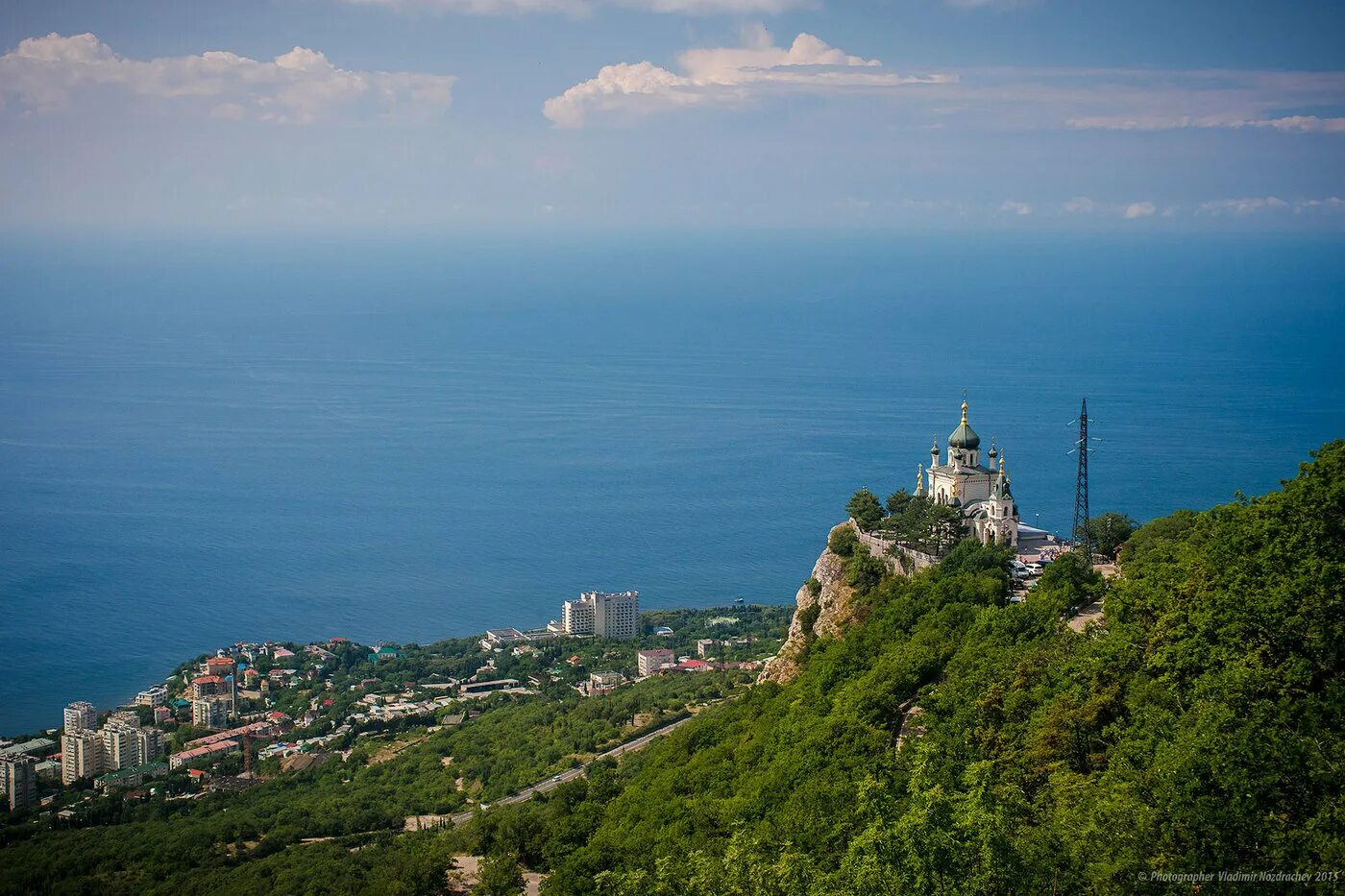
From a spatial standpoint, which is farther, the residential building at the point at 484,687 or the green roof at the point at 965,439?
the residential building at the point at 484,687

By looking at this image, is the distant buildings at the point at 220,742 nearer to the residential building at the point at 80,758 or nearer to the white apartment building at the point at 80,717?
the residential building at the point at 80,758

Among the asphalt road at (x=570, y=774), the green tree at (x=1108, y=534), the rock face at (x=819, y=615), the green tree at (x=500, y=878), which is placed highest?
the green tree at (x=1108, y=534)

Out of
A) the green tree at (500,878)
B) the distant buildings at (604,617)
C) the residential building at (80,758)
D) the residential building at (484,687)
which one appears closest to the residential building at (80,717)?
the residential building at (80,758)

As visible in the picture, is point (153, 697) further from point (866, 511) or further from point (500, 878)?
point (500, 878)

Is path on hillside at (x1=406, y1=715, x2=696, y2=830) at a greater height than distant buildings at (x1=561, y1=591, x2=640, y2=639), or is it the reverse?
distant buildings at (x1=561, y1=591, x2=640, y2=639)

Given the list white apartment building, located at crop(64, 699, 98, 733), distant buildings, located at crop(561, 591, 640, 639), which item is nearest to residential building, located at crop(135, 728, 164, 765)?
white apartment building, located at crop(64, 699, 98, 733)

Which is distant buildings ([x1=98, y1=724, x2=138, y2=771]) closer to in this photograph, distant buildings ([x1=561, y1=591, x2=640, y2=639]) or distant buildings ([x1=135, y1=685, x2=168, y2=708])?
distant buildings ([x1=135, y1=685, x2=168, y2=708])
